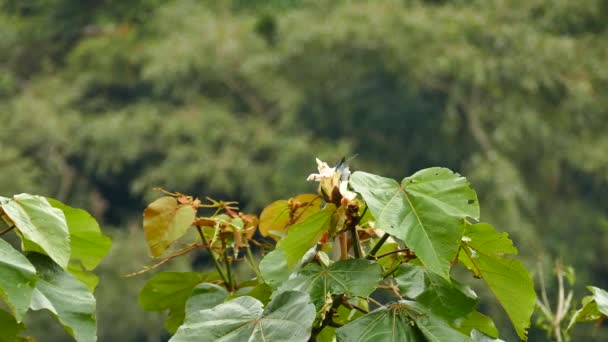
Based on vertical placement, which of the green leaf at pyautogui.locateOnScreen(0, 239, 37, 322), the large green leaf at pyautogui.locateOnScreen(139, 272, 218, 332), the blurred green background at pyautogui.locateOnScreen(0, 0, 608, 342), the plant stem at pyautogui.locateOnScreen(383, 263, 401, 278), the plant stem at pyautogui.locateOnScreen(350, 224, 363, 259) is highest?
the green leaf at pyautogui.locateOnScreen(0, 239, 37, 322)

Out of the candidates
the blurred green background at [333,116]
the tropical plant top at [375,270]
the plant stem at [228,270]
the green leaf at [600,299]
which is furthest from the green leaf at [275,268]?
the blurred green background at [333,116]

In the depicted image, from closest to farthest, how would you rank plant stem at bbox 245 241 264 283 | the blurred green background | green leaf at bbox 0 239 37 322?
green leaf at bbox 0 239 37 322, plant stem at bbox 245 241 264 283, the blurred green background

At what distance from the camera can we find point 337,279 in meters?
0.69

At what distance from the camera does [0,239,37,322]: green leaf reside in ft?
2.03

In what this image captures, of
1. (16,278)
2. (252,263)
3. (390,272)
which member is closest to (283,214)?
(252,263)

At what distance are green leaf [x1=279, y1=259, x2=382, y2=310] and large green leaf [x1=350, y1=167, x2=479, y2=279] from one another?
4 cm

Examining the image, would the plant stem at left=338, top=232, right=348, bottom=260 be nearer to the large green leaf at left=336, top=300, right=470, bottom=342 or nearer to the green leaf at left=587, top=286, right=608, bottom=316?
the large green leaf at left=336, top=300, right=470, bottom=342

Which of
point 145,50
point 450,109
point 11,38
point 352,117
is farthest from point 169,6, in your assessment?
point 450,109

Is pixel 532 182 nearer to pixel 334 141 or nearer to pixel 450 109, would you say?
pixel 450 109

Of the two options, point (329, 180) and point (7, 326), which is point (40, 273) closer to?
point (7, 326)

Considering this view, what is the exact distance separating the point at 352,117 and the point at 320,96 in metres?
0.55

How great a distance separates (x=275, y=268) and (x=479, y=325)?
14 centimetres

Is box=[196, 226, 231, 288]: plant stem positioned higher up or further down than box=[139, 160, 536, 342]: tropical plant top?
further down

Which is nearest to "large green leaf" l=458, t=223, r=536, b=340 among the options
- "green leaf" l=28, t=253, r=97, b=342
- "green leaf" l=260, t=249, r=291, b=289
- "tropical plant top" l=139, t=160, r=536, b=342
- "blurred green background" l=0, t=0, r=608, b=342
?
"tropical plant top" l=139, t=160, r=536, b=342
